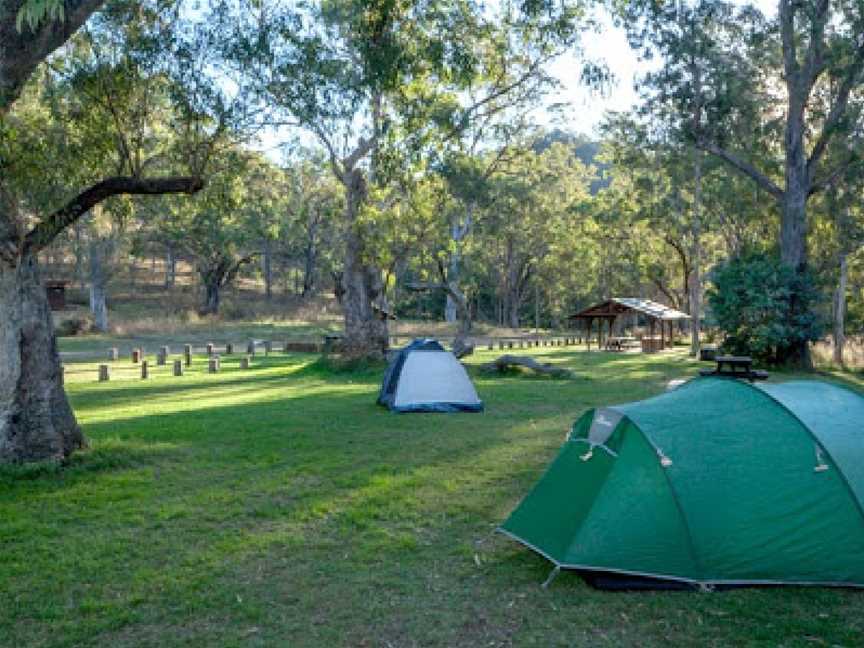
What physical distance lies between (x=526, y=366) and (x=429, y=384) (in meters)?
7.94

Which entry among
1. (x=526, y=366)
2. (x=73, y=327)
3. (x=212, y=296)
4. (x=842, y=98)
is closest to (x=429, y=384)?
(x=526, y=366)

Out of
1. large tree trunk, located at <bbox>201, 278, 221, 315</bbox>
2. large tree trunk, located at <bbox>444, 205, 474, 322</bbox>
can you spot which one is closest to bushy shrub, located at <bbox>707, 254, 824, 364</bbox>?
large tree trunk, located at <bbox>444, 205, 474, 322</bbox>

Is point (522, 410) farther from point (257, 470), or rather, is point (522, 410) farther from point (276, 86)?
point (276, 86)

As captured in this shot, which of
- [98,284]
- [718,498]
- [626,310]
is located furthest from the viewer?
[98,284]

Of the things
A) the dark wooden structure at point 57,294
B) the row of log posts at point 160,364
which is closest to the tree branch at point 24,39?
the row of log posts at point 160,364

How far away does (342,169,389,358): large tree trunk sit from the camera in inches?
925

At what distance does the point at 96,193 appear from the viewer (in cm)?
952

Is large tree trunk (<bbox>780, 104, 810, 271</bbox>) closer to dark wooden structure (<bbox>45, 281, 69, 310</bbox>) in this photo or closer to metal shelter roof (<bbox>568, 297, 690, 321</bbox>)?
metal shelter roof (<bbox>568, 297, 690, 321</bbox>)

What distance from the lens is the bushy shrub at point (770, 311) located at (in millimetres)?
24156

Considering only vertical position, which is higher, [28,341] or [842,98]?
[842,98]

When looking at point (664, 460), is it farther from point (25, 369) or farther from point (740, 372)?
point (740, 372)

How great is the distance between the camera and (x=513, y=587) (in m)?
5.72

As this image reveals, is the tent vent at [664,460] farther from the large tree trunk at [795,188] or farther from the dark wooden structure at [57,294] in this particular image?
the dark wooden structure at [57,294]

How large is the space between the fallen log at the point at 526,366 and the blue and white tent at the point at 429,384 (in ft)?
22.6
